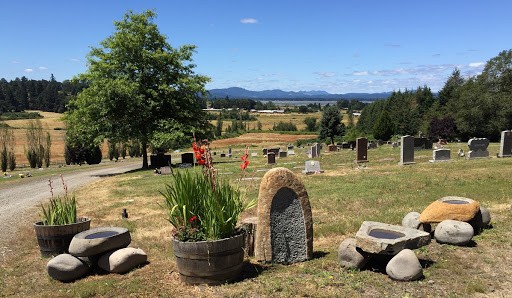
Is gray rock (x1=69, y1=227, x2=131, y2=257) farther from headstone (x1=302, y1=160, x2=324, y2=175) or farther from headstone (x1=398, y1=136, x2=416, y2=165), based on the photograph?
headstone (x1=398, y1=136, x2=416, y2=165)

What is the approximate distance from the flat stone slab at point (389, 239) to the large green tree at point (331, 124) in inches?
1896

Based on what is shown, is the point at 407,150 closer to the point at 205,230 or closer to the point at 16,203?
the point at 205,230

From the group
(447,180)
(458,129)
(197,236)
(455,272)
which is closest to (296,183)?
(197,236)

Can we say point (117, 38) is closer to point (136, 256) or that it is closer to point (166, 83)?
point (166, 83)

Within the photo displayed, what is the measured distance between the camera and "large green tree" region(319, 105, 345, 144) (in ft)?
175

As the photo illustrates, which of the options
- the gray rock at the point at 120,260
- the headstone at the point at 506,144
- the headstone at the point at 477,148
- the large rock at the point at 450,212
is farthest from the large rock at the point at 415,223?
the headstone at the point at 506,144

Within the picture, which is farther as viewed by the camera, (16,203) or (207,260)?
(16,203)

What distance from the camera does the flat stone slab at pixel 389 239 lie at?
5359mm

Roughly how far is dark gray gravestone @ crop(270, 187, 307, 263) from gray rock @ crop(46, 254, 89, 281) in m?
3.37

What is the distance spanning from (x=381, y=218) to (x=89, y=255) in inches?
259

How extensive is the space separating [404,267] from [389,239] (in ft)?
1.49

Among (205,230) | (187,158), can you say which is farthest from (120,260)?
(187,158)

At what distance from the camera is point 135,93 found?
86.8ft

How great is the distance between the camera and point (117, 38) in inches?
1066
